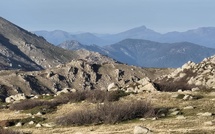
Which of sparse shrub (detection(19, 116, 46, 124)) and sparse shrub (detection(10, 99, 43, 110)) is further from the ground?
sparse shrub (detection(10, 99, 43, 110))

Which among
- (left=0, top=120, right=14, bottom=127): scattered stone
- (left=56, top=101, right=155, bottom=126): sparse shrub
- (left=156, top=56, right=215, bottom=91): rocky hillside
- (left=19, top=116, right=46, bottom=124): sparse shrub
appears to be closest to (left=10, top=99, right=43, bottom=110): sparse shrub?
(left=19, top=116, right=46, bottom=124): sparse shrub

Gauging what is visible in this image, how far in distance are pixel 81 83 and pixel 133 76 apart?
77.9ft

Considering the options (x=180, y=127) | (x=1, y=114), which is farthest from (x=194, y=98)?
(x=1, y=114)

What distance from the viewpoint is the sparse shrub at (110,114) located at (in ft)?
109

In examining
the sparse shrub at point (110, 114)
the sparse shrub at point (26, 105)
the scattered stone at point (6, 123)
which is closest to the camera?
the sparse shrub at point (110, 114)

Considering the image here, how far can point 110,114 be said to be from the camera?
3325 centimetres

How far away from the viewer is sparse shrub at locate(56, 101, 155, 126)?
33.3 m

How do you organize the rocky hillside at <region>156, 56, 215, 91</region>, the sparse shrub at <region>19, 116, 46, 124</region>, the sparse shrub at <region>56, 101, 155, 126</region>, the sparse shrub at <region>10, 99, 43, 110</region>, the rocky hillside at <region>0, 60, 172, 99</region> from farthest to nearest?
1. the rocky hillside at <region>0, 60, 172, 99</region>
2. the rocky hillside at <region>156, 56, 215, 91</region>
3. the sparse shrub at <region>10, 99, 43, 110</region>
4. the sparse shrub at <region>19, 116, 46, 124</region>
5. the sparse shrub at <region>56, 101, 155, 126</region>

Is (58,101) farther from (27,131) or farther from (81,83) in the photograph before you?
A: (81,83)

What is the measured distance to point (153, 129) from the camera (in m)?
27.5

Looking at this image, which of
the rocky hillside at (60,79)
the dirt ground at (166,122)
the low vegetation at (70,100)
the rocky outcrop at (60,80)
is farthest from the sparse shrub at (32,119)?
the rocky hillside at (60,79)

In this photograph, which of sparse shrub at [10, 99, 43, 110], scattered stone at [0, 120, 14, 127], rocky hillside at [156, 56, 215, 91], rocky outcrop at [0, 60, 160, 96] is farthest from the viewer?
rocky outcrop at [0, 60, 160, 96]

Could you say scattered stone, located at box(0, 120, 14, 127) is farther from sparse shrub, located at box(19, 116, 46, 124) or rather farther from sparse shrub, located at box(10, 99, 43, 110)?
sparse shrub, located at box(10, 99, 43, 110)

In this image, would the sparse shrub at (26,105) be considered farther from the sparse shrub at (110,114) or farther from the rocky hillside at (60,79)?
the rocky hillside at (60,79)
